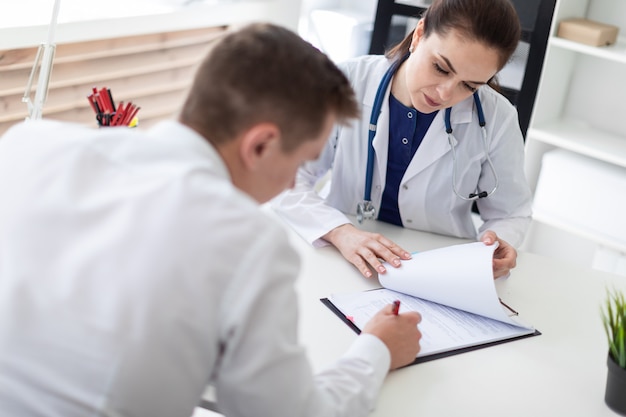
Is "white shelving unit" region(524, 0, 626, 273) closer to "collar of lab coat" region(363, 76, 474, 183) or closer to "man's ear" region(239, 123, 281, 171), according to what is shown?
"collar of lab coat" region(363, 76, 474, 183)

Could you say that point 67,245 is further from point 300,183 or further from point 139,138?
point 300,183

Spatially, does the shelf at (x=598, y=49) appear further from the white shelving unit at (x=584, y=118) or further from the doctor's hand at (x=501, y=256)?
the doctor's hand at (x=501, y=256)

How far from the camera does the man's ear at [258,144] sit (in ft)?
3.14

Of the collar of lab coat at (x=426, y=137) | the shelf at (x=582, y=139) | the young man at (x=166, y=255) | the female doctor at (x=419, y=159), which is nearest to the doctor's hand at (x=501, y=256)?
the female doctor at (x=419, y=159)

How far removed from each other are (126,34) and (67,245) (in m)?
1.94

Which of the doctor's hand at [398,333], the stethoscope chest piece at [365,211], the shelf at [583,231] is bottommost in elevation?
the shelf at [583,231]

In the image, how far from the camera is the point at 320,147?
1044 millimetres

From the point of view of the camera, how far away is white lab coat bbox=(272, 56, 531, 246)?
1.87 m

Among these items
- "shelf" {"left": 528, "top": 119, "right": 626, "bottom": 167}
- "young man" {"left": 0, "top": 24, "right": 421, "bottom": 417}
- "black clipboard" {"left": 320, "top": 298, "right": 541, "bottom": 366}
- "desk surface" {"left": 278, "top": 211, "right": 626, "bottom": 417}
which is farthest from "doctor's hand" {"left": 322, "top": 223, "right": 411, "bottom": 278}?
"shelf" {"left": 528, "top": 119, "right": 626, "bottom": 167}

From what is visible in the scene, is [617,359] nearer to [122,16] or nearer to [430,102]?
[430,102]

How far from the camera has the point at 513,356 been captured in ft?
4.53

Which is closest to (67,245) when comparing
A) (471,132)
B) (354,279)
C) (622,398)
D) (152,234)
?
(152,234)

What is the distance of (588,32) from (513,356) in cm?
180

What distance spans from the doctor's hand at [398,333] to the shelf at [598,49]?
182cm
